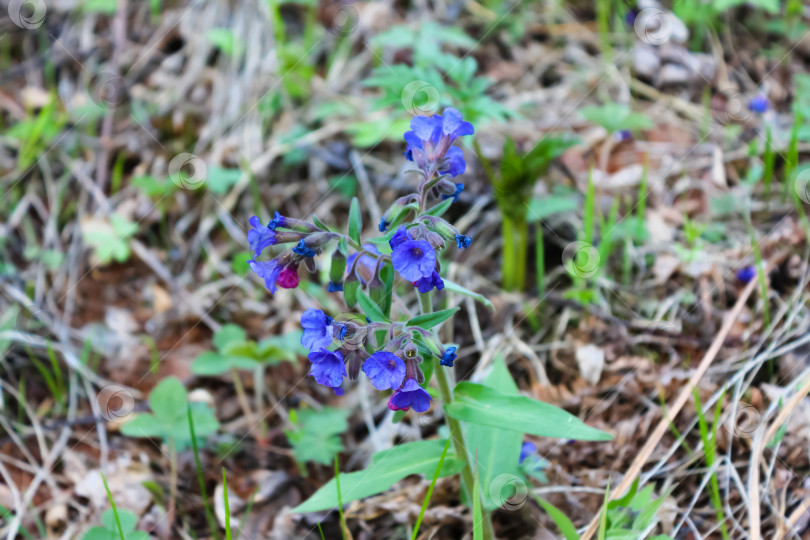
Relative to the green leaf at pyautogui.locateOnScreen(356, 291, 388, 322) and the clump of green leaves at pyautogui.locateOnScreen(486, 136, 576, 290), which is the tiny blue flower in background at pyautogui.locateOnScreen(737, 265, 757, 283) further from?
the green leaf at pyautogui.locateOnScreen(356, 291, 388, 322)

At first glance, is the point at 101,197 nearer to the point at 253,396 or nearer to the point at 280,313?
the point at 280,313

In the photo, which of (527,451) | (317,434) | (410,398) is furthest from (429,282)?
(317,434)

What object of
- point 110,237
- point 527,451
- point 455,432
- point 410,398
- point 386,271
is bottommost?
point 110,237

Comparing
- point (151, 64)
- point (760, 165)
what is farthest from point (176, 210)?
point (760, 165)

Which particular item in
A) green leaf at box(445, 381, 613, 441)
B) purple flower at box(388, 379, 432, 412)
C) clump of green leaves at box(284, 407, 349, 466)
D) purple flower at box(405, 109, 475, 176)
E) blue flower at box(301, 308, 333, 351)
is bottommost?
clump of green leaves at box(284, 407, 349, 466)

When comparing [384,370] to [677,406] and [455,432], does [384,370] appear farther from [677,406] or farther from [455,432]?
[677,406]

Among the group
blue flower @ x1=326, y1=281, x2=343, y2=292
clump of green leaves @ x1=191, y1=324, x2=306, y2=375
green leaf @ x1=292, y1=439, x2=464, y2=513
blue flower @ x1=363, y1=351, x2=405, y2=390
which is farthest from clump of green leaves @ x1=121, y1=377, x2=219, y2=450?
blue flower @ x1=363, y1=351, x2=405, y2=390

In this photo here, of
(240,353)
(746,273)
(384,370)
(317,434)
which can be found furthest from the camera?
(746,273)
